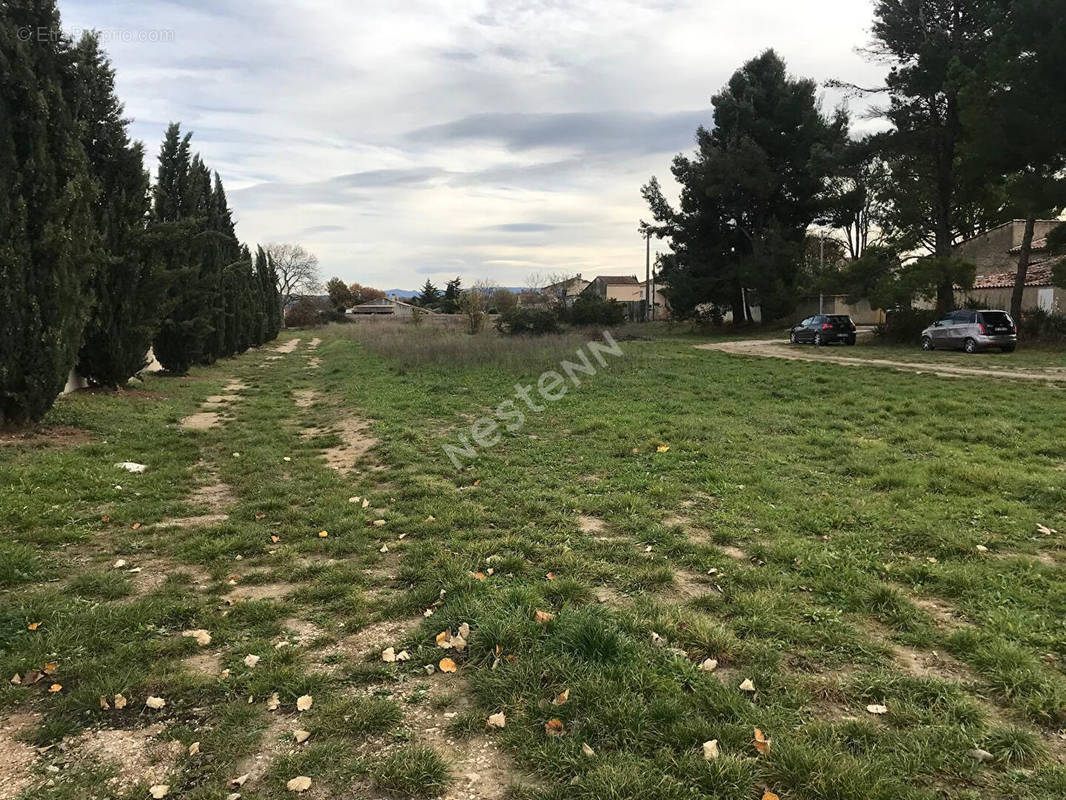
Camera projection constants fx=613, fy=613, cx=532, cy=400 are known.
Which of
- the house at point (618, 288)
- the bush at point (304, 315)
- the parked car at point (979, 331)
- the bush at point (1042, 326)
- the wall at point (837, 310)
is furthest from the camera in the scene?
the house at point (618, 288)

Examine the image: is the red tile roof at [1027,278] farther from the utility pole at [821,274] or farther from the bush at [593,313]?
the bush at [593,313]

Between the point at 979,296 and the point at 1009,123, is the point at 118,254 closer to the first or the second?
the point at 1009,123

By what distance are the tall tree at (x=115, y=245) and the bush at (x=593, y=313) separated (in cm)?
2601

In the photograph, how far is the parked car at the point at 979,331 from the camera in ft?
64.2

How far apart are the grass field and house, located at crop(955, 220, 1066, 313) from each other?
22776 millimetres

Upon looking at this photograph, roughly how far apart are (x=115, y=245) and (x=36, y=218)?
3639mm

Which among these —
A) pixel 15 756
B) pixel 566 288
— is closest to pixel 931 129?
pixel 15 756

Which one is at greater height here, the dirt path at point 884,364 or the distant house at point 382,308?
the distant house at point 382,308

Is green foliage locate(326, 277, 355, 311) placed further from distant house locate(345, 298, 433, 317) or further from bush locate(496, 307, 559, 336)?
bush locate(496, 307, 559, 336)

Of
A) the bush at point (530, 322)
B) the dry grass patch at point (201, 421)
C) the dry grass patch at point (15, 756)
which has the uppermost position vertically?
the bush at point (530, 322)

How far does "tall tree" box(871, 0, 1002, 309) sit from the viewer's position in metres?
21.8

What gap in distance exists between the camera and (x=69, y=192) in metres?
8.27

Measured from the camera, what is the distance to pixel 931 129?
77.5 ft

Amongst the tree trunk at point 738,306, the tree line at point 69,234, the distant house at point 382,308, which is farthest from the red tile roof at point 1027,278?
the distant house at point 382,308
